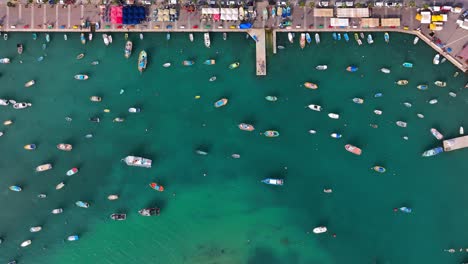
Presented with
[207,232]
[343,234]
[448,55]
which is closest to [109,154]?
[207,232]

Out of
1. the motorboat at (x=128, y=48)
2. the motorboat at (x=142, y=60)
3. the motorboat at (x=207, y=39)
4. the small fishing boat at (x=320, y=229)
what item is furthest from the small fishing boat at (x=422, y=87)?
the motorboat at (x=128, y=48)

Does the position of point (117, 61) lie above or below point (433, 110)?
above

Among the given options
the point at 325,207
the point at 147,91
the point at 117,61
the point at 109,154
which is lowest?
the point at 325,207

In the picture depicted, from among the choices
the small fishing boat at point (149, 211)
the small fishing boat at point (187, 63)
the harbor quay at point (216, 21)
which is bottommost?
the small fishing boat at point (149, 211)

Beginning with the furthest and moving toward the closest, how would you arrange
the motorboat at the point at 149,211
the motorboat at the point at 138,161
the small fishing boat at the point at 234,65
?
1. the small fishing boat at the point at 234,65
2. the motorboat at the point at 138,161
3. the motorboat at the point at 149,211

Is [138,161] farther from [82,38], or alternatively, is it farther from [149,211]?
[82,38]

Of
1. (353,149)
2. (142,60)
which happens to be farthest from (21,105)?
(353,149)

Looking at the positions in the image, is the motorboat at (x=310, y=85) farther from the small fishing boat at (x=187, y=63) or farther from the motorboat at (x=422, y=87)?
the small fishing boat at (x=187, y=63)

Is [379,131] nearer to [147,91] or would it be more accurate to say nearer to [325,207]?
[325,207]
